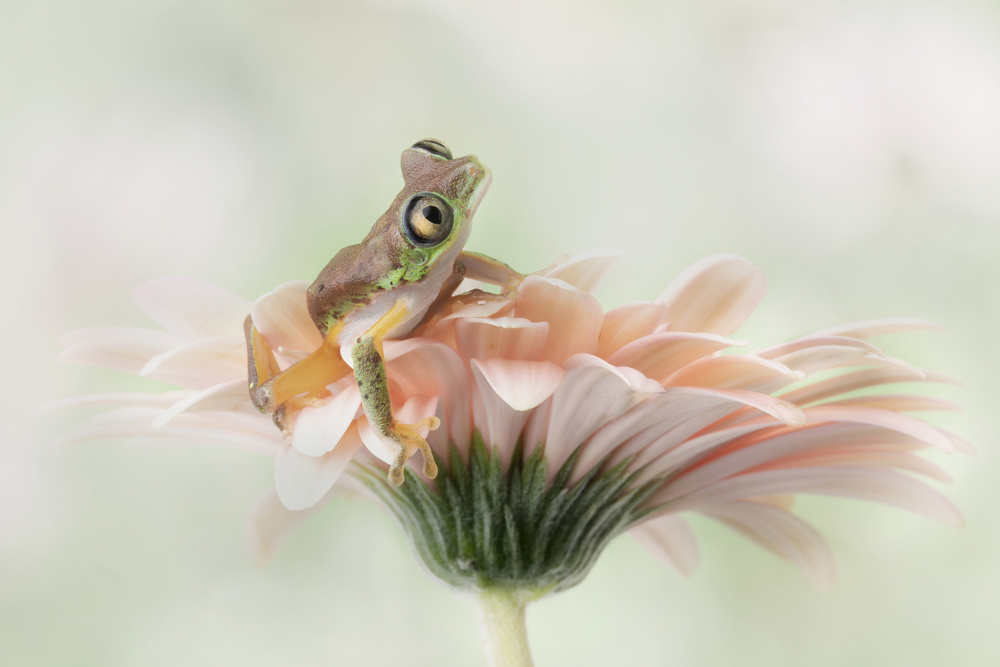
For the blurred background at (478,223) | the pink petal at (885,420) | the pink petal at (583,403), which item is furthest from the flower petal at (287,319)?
the blurred background at (478,223)

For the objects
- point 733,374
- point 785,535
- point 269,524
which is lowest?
point 269,524

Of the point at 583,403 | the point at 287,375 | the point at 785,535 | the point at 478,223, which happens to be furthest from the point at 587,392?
the point at 478,223

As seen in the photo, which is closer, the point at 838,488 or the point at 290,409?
the point at 290,409

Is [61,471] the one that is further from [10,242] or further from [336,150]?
[336,150]

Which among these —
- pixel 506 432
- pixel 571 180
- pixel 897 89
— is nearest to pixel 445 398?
pixel 506 432

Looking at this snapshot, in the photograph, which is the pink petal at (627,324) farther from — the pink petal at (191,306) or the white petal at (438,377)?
the pink petal at (191,306)

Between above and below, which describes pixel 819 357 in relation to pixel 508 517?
above

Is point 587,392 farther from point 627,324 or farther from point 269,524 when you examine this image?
point 269,524
